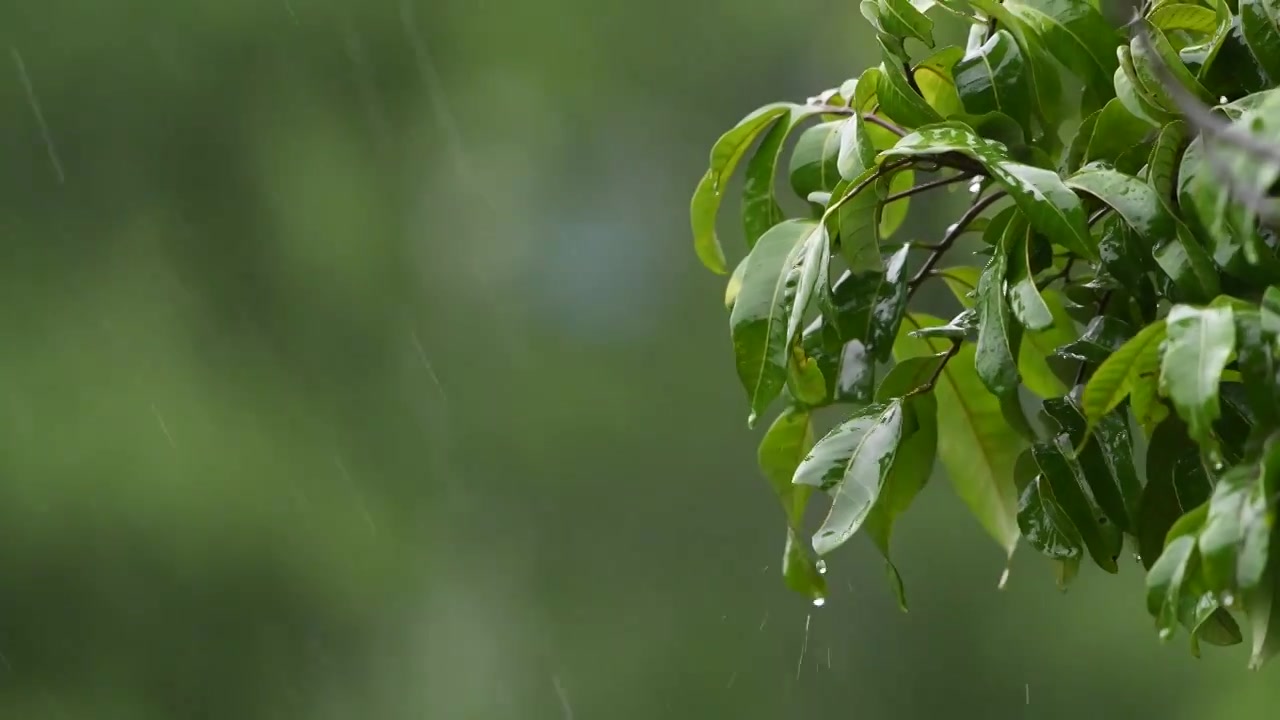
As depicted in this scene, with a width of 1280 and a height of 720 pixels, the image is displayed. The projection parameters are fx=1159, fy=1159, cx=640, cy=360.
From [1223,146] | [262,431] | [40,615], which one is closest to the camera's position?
[1223,146]

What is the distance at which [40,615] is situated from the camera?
1.37 metres

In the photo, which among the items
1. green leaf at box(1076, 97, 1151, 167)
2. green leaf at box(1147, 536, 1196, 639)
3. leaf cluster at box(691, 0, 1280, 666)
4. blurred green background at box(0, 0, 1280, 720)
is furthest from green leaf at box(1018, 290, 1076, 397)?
blurred green background at box(0, 0, 1280, 720)

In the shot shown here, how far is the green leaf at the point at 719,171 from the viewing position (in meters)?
0.73

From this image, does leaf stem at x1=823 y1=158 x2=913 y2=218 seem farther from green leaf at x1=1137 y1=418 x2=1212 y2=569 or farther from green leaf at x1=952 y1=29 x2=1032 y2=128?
green leaf at x1=1137 y1=418 x2=1212 y2=569

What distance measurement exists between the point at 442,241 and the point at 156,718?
2.28 feet

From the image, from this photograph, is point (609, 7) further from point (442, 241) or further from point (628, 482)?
point (628, 482)

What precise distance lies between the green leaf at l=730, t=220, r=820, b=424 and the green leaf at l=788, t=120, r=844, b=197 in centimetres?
10

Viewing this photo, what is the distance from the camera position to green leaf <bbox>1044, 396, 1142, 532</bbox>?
577 mm

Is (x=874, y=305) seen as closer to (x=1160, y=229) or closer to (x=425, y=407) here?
(x=1160, y=229)

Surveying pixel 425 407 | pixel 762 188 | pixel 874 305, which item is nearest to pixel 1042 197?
pixel 874 305

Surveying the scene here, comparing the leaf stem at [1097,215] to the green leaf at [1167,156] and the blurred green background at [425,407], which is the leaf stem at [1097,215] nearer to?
the green leaf at [1167,156]

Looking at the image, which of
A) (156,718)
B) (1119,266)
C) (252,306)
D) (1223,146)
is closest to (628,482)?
(252,306)

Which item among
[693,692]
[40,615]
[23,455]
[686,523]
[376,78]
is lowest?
[693,692]

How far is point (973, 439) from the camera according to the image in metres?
0.76
